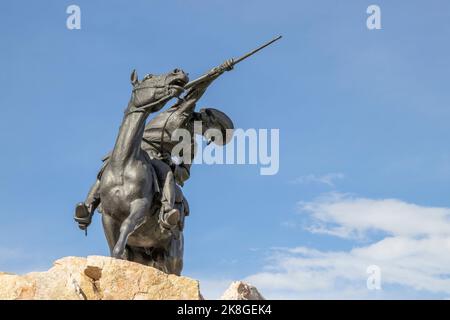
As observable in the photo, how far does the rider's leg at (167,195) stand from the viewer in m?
12.1

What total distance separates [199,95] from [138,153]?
2004 mm

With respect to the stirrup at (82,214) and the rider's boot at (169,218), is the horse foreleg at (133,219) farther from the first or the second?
the stirrup at (82,214)

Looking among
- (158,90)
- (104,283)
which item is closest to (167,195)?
(158,90)

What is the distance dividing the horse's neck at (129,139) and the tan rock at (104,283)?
10.3 feet

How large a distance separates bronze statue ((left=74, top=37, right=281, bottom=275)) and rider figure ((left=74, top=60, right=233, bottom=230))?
14 mm

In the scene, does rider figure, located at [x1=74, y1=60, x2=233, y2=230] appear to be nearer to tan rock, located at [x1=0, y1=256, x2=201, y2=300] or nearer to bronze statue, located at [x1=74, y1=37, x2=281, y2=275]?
bronze statue, located at [x1=74, y1=37, x2=281, y2=275]

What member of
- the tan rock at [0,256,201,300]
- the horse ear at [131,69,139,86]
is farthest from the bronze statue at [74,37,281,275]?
the tan rock at [0,256,201,300]

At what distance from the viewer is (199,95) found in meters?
14.0

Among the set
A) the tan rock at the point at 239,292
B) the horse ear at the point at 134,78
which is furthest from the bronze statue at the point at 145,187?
the tan rock at the point at 239,292

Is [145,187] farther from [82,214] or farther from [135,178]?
[82,214]

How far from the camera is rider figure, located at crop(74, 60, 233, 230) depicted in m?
12.7

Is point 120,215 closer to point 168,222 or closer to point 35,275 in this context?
point 168,222
